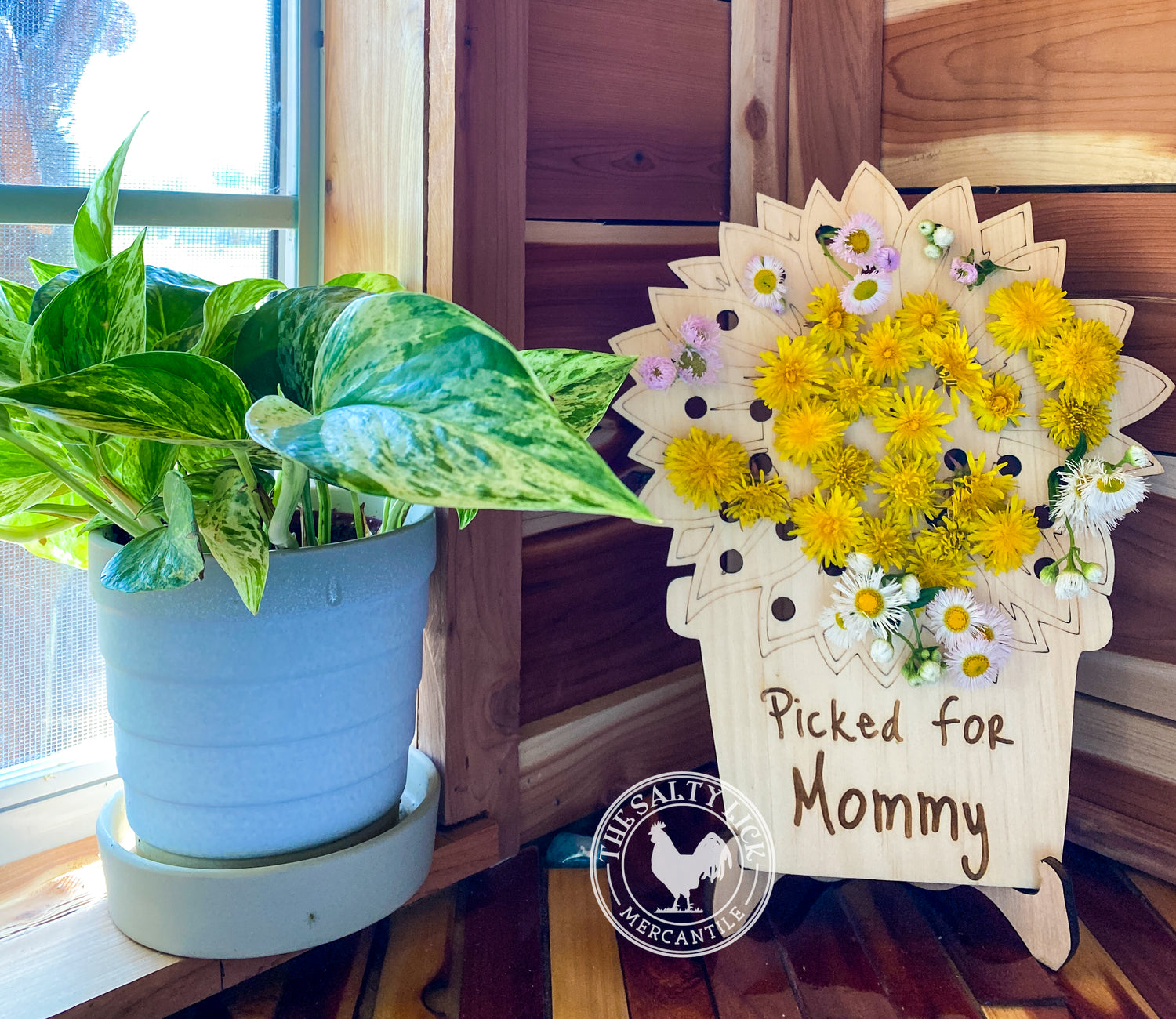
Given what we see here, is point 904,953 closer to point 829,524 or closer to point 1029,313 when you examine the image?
point 829,524

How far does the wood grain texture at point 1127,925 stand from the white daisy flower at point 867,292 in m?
0.62

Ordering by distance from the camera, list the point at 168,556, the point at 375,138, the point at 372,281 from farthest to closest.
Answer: the point at 375,138, the point at 372,281, the point at 168,556

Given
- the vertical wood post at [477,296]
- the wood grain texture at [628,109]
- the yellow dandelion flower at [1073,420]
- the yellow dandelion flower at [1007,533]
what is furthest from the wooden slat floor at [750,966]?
the wood grain texture at [628,109]

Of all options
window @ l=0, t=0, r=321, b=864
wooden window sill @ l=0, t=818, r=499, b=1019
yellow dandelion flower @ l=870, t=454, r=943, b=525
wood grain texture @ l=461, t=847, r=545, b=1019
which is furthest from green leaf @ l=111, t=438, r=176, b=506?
yellow dandelion flower @ l=870, t=454, r=943, b=525

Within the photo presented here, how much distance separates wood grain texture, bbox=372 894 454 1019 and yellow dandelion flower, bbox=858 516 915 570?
516 millimetres

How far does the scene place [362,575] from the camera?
2.56ft

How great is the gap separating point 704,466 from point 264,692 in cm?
41

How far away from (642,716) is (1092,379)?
0.58 metres

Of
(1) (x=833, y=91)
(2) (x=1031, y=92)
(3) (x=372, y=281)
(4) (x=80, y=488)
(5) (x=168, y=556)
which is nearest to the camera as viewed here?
(5) (x=168, y=556)

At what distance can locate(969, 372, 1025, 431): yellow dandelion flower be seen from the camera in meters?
0.91

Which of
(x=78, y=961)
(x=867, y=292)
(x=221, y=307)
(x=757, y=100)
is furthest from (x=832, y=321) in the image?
(x=78, y=961)

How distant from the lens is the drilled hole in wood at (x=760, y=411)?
3.13 feet

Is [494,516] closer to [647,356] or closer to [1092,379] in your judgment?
[647,356]

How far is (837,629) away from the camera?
92 cm
